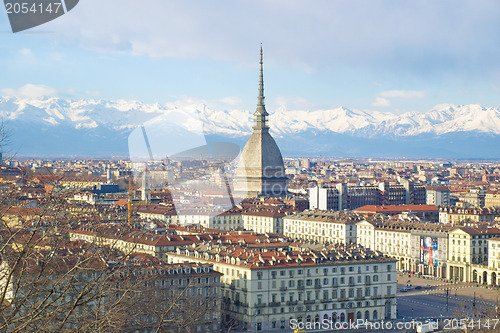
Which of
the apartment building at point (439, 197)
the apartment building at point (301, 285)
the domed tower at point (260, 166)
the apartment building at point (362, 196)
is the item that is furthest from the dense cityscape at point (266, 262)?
the apartment building at point (439, 197)

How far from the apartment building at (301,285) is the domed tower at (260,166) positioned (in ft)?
199

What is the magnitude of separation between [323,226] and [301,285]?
28131mm

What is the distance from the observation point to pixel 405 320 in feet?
136

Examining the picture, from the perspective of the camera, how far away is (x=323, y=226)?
226 ft

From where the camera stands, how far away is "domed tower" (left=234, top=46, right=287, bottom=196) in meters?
106

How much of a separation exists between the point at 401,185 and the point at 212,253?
221 ft

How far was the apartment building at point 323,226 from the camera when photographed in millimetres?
66688

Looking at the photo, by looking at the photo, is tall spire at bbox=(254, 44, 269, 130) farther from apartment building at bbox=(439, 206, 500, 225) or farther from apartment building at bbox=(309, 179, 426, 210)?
apartment building at bbox=(439, 206, 500, 225)

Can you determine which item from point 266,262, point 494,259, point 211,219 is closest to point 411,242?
point 494,259

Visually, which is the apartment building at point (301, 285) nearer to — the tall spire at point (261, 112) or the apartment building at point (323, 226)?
the apartment building at point (323, 226)

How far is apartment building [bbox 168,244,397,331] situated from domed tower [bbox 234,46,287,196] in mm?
60736

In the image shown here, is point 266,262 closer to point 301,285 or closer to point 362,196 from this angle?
point 301,285

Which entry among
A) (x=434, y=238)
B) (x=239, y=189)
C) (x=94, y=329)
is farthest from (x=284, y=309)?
(x=239, y=189)

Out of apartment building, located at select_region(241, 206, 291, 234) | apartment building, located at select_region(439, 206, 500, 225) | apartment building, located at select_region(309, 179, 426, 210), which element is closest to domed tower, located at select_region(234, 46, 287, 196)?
apartment building, located at select_region(309, 179, 426, 210)
